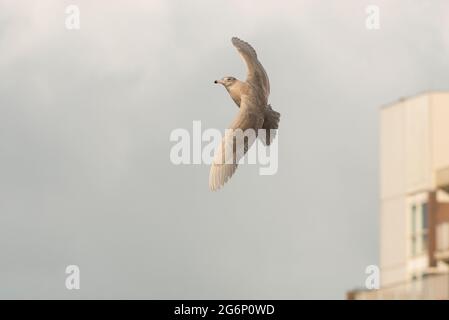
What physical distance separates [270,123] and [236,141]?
1.32m

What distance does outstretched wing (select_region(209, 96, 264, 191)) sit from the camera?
234 ft

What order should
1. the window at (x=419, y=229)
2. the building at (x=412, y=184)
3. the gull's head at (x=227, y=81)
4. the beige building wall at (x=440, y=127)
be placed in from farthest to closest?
the beige building wall at (x=440, y=127), the window at (x=419, y=229), the building at (x=412, y=184), the gull's head at (x=227, y=81)

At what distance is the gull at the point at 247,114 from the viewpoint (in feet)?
234

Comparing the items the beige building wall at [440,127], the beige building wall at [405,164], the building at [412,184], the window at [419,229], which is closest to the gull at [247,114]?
the building at [412,184]

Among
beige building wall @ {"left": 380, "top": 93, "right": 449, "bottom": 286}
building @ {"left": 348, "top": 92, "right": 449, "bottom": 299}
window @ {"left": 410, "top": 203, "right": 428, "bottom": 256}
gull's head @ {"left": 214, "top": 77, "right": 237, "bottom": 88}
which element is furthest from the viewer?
beige building wall @ {"left": 380, "top": 93, "right": 449, "bottom": 286}

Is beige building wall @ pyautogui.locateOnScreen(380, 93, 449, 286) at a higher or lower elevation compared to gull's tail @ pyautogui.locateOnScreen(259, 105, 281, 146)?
higher

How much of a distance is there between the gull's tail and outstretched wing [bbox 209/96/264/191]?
0.99 ft

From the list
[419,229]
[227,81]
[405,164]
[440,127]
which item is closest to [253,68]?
[227,81]

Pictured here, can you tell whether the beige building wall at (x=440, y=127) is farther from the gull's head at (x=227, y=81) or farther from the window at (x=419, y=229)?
the gull's head at (x=227, y=81)

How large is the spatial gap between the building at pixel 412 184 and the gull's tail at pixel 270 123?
50.4 ft

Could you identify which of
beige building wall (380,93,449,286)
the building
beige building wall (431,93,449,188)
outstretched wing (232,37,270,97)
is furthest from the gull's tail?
beige building wall (431,93,449,188)

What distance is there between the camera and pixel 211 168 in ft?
239

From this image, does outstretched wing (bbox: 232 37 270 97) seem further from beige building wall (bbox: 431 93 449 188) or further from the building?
beige building wall (bbox: 431 93 449 188)

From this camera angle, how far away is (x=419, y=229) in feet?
296
